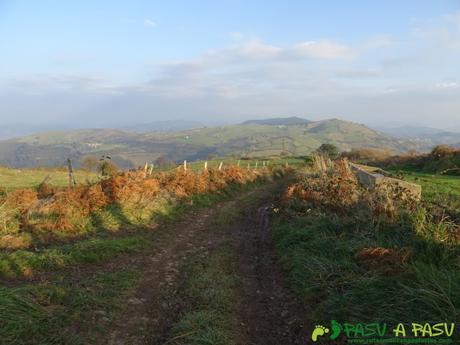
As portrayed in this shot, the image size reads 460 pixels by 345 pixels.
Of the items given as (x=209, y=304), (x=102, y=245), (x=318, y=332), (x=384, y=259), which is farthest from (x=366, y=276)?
(x=102, y=245)

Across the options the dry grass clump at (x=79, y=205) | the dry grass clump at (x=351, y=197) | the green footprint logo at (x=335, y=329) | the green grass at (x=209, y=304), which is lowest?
the green grass at (x=209, y=304)

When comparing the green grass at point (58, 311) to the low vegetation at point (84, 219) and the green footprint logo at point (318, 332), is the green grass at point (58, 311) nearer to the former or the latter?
the low vegetation at point (84, 219)

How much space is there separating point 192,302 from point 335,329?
2.69 meters

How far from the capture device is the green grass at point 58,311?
536 cm

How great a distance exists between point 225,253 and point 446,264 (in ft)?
17.7

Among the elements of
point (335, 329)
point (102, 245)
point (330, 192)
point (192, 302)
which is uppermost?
point (330, 192)

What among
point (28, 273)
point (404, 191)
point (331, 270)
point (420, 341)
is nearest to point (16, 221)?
point (28, 273)

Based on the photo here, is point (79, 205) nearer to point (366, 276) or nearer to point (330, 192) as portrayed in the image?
point (330, 192)

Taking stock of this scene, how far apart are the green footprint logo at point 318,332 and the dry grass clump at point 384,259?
1584 mm

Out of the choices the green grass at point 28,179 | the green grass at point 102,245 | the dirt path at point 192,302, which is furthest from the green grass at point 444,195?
the green grass at point 28,179

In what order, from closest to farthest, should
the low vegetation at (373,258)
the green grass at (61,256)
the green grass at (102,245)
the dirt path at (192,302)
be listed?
1. the low vegetation at (373,258)
2. the dirt path at (192,302)
3. the green grass at (61,256)
4. the green grass at (102,245)

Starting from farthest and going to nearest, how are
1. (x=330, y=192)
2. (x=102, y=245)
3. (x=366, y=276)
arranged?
1. (x=330, y=192)
2. (x=102, y=245)
3. (x=366, y=276)

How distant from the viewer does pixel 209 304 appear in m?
6.80

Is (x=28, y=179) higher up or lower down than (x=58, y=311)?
lower down
